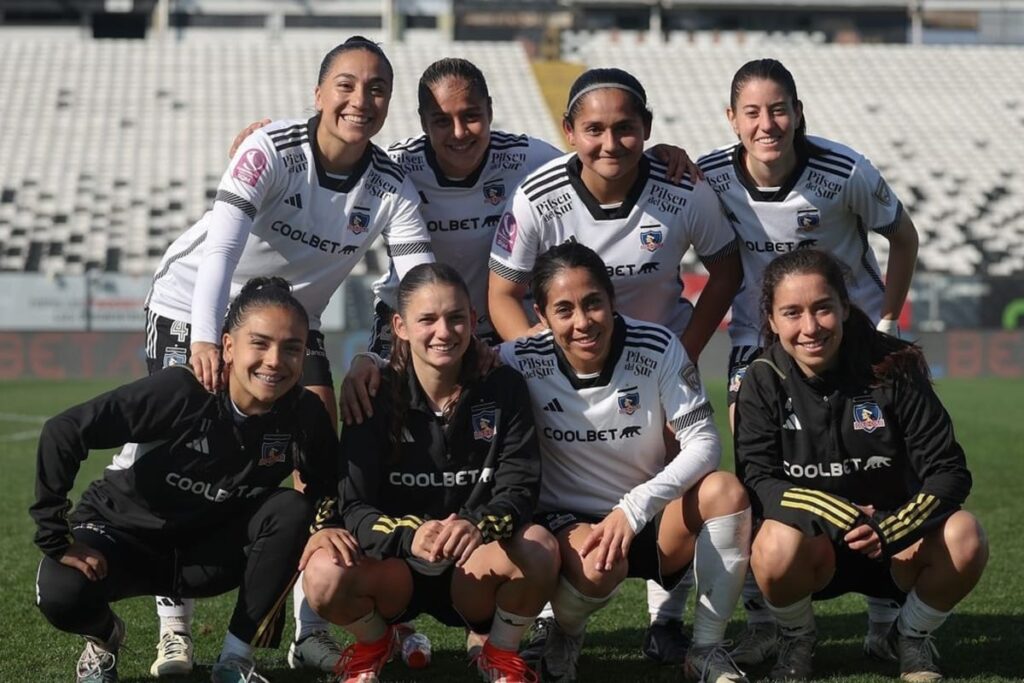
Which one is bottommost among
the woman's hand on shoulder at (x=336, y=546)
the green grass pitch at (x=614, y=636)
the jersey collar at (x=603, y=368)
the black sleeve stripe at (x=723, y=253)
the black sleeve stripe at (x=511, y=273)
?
the green grass pitch at (x=614, y=636)

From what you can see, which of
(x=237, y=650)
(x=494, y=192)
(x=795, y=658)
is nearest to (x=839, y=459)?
(x=795, y=658)

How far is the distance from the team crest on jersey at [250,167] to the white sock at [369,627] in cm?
144

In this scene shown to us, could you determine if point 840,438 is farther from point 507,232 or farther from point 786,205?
point 507,232

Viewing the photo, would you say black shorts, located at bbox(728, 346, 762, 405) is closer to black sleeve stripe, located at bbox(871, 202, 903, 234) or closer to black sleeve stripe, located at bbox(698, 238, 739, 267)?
black sleeve stripe, located at bbox(698, 238, 739, 267)

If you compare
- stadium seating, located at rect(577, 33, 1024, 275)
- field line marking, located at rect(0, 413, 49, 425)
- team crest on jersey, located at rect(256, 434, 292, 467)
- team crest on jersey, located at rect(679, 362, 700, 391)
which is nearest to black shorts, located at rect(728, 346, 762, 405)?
team crest on jersey, located at rect(679, 362, 700, 391)

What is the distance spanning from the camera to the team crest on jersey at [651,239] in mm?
4566

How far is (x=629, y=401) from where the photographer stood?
4.04 metres

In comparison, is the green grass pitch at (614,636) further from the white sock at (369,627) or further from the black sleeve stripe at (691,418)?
the black sleeve stripe at (691,418)

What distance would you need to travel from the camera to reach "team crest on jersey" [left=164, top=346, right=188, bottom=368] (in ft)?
14.8

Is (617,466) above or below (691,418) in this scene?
below

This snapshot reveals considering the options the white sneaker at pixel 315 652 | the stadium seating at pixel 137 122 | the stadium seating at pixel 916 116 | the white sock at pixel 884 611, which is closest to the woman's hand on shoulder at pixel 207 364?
the white sneaker at pixel 315 652

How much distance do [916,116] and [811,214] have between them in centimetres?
2613

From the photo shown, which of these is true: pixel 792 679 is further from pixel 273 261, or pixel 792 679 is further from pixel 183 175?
pixel 183 175

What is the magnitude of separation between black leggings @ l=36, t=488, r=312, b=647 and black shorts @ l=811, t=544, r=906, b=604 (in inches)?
62.0
